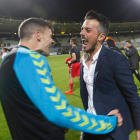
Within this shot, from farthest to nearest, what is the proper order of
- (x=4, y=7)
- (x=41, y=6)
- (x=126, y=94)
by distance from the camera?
(x=41, y=6)
(x=4, y=7)
(x=126, y=94)

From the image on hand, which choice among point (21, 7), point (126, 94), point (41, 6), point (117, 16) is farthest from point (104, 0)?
point (126, 94)

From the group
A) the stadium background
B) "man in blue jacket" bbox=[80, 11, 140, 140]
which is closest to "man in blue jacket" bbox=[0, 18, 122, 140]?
Answer: "man in blue jacket" bbox=[80, 11, 140, 140]

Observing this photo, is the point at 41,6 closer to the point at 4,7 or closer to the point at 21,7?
the point at 21,7

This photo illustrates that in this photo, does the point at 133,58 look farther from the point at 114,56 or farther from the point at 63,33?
the point at 63,33

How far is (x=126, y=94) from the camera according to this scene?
1578 mm

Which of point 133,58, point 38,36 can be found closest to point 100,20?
point 38,36

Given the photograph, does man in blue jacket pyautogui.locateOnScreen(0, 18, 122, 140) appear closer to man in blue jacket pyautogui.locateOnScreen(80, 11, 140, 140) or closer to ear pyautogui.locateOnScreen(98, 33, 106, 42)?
man in blue jacket pyautogui.locateOnScreen(80, 11, 140, 140)

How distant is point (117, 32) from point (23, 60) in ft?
192

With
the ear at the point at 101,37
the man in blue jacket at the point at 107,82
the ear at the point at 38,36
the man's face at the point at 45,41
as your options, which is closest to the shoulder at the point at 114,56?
the man in blue jacket at the point at 107,82

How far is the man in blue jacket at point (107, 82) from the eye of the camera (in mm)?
1540

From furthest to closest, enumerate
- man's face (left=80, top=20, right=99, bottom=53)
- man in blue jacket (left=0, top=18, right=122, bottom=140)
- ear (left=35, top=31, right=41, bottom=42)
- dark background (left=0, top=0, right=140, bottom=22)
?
1. dark background (left=0, top=0, right=140, bottom=22)
2. man's face (left=80, top=20, right=99, bottom=53)
3. ear (left=35, top=31, right=41, bottom=42)
4. man in blue jacket (left=0, top=18, right=122, bottom=140)

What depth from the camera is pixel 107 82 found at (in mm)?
1616

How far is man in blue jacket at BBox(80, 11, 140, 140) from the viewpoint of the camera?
1.54 meters

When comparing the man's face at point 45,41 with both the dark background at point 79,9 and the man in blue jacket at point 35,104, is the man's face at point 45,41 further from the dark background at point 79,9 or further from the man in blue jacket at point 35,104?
the dark background at point 79,9
